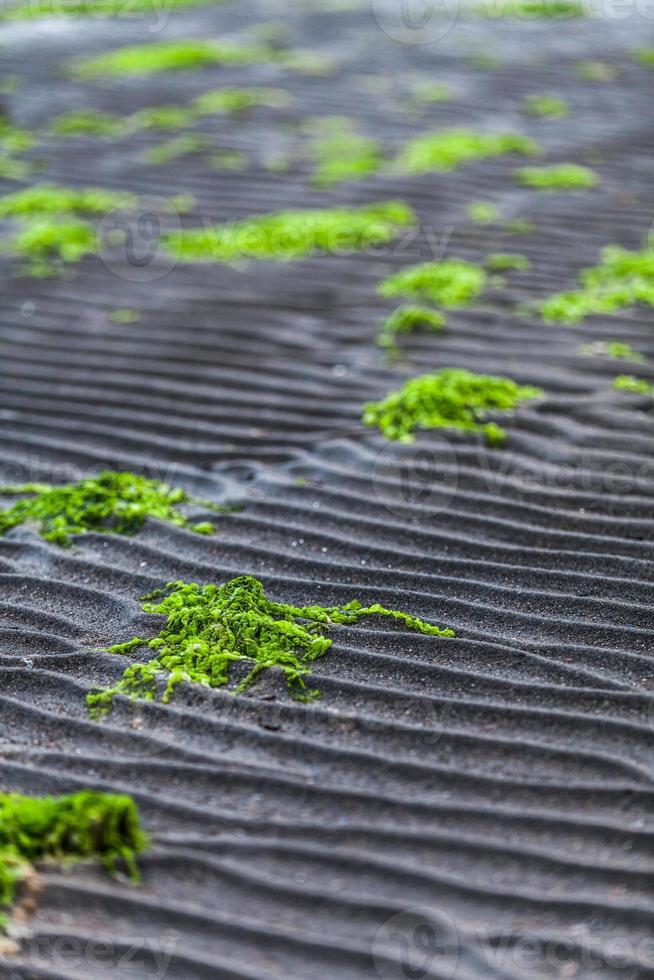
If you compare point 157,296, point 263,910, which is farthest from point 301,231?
point 263,910

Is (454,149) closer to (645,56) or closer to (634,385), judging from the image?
(645,56)

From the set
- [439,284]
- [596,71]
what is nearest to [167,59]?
[596,71]

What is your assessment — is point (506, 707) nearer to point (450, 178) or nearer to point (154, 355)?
point (154, 355)

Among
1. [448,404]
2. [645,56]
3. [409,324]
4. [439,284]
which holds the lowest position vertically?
[448,404]

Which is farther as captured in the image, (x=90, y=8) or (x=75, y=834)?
(x=90, y=8)

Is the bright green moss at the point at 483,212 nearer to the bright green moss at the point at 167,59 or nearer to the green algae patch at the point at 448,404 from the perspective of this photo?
the green algae patch at the point at 448,404

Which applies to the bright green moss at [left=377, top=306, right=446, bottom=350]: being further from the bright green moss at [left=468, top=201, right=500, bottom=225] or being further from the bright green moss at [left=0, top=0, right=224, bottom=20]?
the bright green moss at [left=0, top=0, right=224, bottom=20]
